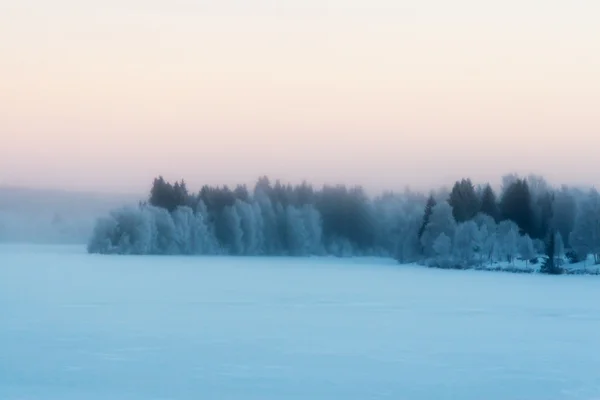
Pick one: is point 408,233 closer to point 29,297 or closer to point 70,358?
point 29,297

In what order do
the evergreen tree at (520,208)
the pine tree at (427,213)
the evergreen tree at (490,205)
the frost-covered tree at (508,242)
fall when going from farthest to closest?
the pine tree at (427,213), the evergreen tree at (490,205), the evergreen tree at (520,208), the frost-covered tree at (508,242)

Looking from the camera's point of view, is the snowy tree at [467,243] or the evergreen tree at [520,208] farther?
the evergreen tree at [520,208]

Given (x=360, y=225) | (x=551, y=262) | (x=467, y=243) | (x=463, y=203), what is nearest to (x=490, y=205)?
(x=463, y=203)

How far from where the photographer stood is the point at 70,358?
1833 centimetres

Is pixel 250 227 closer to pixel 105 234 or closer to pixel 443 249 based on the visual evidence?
pixel 105 234

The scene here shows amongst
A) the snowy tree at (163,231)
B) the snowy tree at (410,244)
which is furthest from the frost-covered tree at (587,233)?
the snowy tree at (163,231)

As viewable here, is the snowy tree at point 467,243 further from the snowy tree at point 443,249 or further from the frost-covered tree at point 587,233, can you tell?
the frost-covered tree at point 587,233

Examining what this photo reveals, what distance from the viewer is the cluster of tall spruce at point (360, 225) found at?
279 ft

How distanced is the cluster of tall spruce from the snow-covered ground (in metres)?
47.4

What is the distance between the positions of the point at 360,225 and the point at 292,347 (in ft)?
322

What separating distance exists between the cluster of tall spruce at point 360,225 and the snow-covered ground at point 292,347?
156 feet

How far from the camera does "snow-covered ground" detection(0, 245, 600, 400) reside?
15.4 m

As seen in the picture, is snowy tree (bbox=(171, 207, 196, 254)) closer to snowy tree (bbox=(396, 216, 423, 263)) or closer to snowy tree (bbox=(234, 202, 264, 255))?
snowy tree (bbox=(234, 202, 264, 255))

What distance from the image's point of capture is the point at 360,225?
118375mm
